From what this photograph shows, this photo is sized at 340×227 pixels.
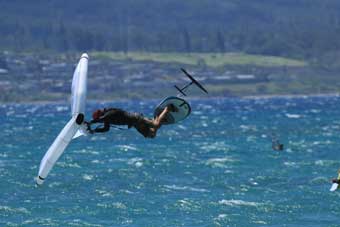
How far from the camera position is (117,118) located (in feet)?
100

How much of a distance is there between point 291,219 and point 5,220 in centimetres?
971

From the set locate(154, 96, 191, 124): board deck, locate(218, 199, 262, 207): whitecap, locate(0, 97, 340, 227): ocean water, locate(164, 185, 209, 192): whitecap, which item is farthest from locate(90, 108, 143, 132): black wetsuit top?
locate(164, 185, 209, 192): whitecap

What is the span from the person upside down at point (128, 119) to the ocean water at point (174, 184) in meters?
10.7

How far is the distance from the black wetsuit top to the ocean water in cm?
1103

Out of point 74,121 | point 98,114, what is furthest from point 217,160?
point 74,121

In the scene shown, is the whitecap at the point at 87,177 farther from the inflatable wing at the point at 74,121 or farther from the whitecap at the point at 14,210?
the inflatable wing at the point at 74,121

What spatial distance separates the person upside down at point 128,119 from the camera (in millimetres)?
30312

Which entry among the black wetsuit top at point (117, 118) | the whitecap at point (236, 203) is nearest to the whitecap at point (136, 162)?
the whitecap at point (236, 203)

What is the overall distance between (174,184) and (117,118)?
2237 centimetres

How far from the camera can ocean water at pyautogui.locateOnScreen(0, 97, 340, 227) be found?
42844 mm

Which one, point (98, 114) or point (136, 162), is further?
point (136, 162)

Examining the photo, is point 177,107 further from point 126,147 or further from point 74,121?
point 126,147

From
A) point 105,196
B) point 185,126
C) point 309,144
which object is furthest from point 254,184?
point 185,126

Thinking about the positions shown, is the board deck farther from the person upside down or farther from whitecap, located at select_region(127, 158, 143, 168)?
whitecap, located at select_region(127, 158, 143, 168)
